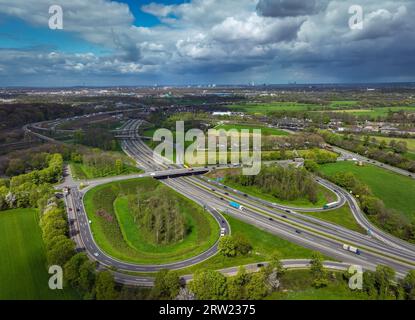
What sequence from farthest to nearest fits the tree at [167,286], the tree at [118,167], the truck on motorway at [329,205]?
the tree at [118,167]
the truck on motorway at [329,205]
the tree at [167,286]

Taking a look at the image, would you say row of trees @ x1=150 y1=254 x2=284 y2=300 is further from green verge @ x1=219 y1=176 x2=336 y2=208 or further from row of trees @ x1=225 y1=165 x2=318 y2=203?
row of trees @ x1=225 y1=165 x2=318 y2=203

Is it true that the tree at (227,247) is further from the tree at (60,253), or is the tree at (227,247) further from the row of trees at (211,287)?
the tree at (60,253)

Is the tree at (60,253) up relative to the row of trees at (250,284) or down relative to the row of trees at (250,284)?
up

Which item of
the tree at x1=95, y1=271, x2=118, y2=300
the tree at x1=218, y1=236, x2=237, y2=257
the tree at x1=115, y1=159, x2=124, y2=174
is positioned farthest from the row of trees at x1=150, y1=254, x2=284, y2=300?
the tree at x1=115, y1=159, x2=124, y2=174

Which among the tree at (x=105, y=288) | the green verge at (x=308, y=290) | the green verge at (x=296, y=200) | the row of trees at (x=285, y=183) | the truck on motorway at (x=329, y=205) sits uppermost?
the row of trees at (x=285, y=183)

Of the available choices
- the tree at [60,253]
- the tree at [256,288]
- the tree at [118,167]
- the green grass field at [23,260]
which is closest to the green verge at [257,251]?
the tree at [256,288]

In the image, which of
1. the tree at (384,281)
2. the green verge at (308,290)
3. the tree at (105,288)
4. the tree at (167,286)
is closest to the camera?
the tree at (105,288)

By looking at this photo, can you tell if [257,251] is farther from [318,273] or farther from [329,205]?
[329,205]

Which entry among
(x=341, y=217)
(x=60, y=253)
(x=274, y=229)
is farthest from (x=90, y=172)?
(x=341, y=217)
